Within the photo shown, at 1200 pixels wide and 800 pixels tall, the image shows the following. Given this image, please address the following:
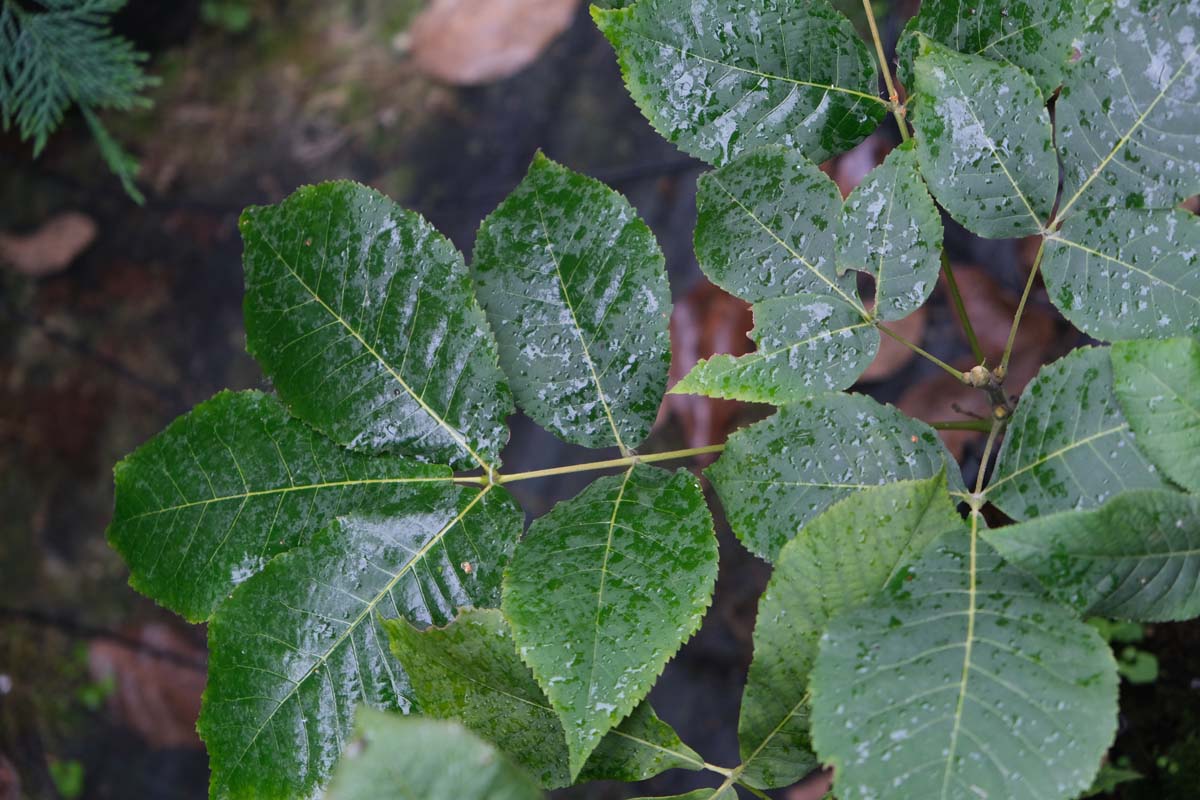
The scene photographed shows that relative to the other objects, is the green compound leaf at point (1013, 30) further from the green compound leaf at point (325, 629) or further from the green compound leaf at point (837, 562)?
the green compound leaf at point (325, 629)

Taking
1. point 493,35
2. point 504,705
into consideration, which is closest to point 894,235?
point 504,705

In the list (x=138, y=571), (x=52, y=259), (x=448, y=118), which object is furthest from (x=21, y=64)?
(x=138, y=571)

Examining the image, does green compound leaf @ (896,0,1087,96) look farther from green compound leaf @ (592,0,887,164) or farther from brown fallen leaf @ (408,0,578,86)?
brown fallen leaf @ (408,0,578,86)

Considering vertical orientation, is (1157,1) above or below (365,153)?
above

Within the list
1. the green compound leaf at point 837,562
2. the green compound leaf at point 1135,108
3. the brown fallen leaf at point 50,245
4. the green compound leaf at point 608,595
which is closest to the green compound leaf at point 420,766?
the green compound leaf at point 608,595

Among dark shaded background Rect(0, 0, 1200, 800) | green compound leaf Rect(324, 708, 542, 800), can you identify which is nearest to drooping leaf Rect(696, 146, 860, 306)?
green compound leaf Rect(324, 708, 542, 800)

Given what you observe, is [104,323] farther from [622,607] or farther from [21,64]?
[622,607]
